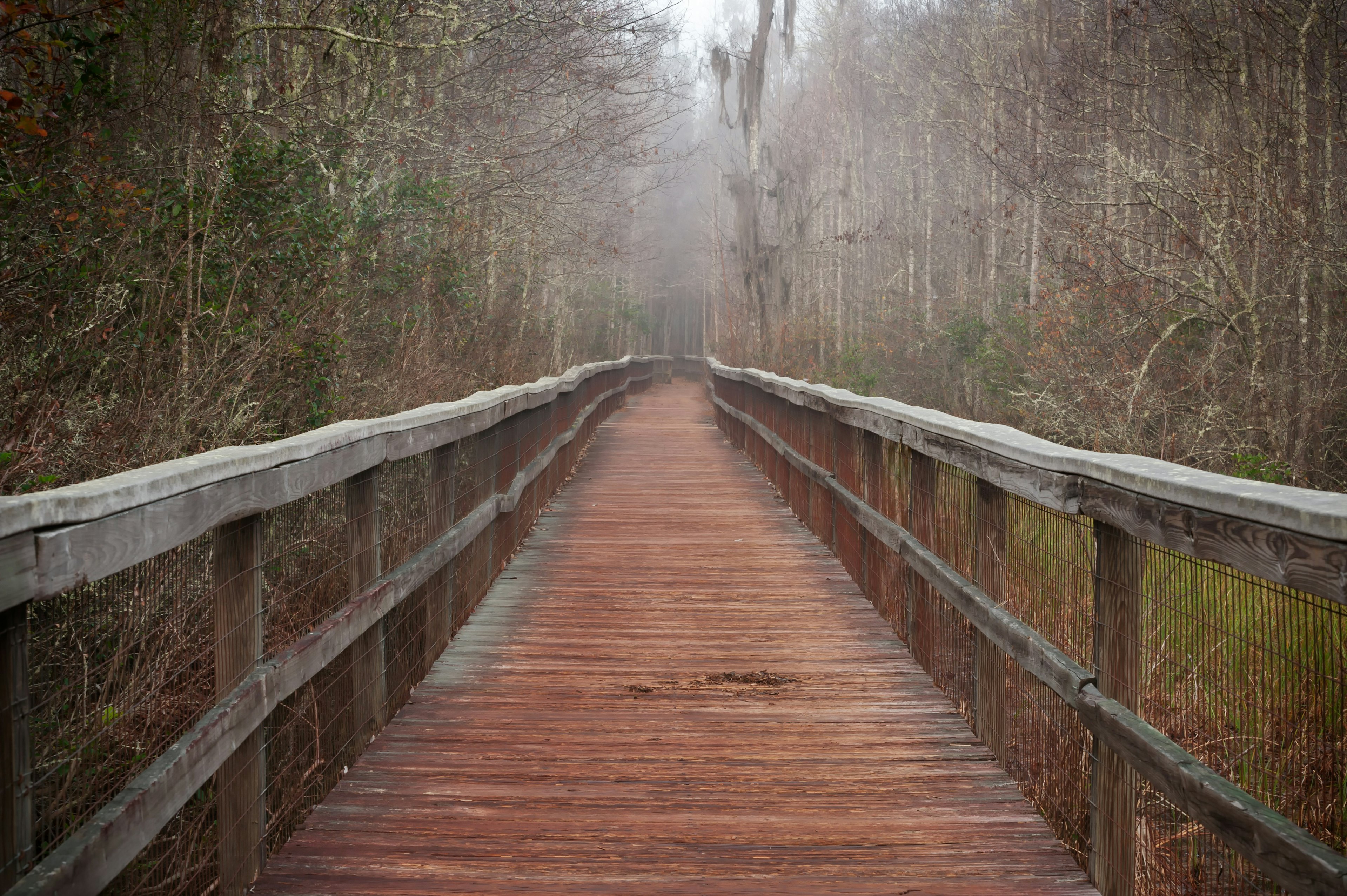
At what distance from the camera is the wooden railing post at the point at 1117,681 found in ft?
10.1

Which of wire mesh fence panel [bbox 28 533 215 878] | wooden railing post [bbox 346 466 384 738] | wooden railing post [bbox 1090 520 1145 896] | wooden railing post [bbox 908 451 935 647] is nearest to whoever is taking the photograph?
wooden railing post [bbox 1090 520 1145 896]

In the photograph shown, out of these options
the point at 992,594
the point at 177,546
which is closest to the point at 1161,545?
the point at 992,594

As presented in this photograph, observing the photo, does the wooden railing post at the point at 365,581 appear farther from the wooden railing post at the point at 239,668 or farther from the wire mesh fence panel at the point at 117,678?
the wooden railing post at the point at 239,668

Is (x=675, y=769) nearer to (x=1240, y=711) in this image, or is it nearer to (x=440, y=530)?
(x=440, y=530)

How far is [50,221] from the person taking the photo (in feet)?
19.6

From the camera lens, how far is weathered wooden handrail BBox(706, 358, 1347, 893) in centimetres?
210

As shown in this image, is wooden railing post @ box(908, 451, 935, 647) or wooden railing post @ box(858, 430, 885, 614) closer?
wooden railing post @ box(908, 451, 935, 647)

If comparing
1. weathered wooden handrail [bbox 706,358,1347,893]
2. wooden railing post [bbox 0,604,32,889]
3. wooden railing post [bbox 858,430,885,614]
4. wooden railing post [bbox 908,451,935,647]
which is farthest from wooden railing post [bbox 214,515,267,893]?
wooden railing post [bbox 858,430,885,614]

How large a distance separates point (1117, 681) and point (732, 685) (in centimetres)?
230

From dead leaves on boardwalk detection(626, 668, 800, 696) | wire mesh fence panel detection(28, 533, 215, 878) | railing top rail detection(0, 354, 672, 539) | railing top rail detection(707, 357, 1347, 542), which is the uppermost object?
railing top rail detection(0, 354, 672, 539)

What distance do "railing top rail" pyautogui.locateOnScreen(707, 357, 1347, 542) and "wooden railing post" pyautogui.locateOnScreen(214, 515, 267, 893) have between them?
236 cm

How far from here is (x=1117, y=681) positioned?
3146mm

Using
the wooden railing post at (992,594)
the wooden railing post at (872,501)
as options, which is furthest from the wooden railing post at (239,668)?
the wooden railing post at (872,501)

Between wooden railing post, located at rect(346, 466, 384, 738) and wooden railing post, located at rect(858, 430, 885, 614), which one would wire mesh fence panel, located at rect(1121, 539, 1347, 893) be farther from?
wooden railing post, located at rect(346, 466, 384, 738)
